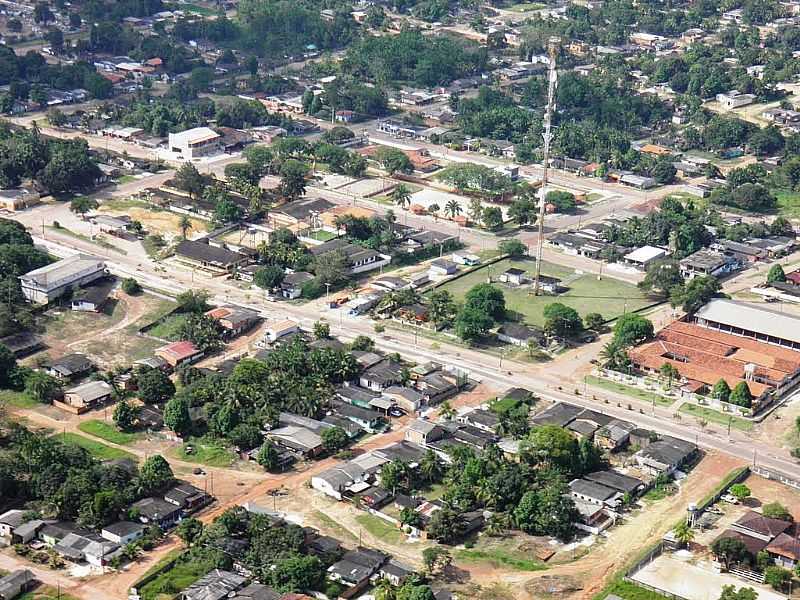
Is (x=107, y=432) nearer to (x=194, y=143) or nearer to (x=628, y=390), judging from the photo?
(x=628, y=390)

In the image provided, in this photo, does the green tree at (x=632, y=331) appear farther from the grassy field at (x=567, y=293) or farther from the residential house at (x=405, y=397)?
the residential house at (x=405, y=397)

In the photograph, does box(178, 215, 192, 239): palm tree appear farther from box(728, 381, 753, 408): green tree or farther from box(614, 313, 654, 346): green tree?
box(728, 381, 753, 408): green tree

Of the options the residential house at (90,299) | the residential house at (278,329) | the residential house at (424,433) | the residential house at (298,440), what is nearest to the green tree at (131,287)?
the residential house at (90,299)

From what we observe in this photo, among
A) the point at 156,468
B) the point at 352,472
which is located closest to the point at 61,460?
the point at 156,468

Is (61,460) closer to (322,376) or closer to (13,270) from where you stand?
(322,376)

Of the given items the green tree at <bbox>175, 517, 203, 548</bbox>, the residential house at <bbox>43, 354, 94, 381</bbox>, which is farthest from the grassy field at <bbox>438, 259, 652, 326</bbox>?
the green tree at <bbox>175, 517, 203, 548</bbox>
